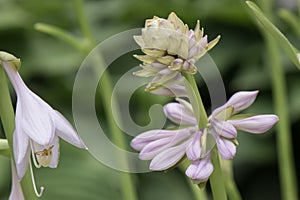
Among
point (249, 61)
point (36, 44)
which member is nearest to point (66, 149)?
point (36, 44)

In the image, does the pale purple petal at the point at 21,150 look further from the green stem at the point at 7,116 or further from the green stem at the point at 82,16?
the green stem at the point at 82,16

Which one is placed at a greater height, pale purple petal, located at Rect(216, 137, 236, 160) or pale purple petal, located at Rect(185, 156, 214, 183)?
pale purple petal, located at Rect(216, 137, 236, 160)

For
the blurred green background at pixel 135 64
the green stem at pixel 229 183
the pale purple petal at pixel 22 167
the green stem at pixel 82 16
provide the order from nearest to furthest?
the pale purple petal at pixel 22 167, the green stem at pixel 229 183, the green stem at pixel 82 16, the blurred green background at pixel 135 64

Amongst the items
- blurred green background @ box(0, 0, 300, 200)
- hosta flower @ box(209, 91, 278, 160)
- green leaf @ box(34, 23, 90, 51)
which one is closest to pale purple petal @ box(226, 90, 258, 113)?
hosta flower @ box(209, 91, 278, 160)

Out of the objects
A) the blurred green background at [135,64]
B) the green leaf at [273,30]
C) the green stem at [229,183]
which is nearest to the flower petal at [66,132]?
the green leaf at [273,30]

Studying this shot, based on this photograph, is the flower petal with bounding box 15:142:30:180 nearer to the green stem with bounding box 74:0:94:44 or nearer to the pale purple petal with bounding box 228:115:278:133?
the pale purple petal with bounding box 228:115:278:133

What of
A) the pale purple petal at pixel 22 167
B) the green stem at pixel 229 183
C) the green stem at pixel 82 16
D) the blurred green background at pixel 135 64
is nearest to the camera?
the pale purple petal at pixel 22 167

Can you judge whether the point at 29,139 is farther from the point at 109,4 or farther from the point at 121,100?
the point at 109,4
